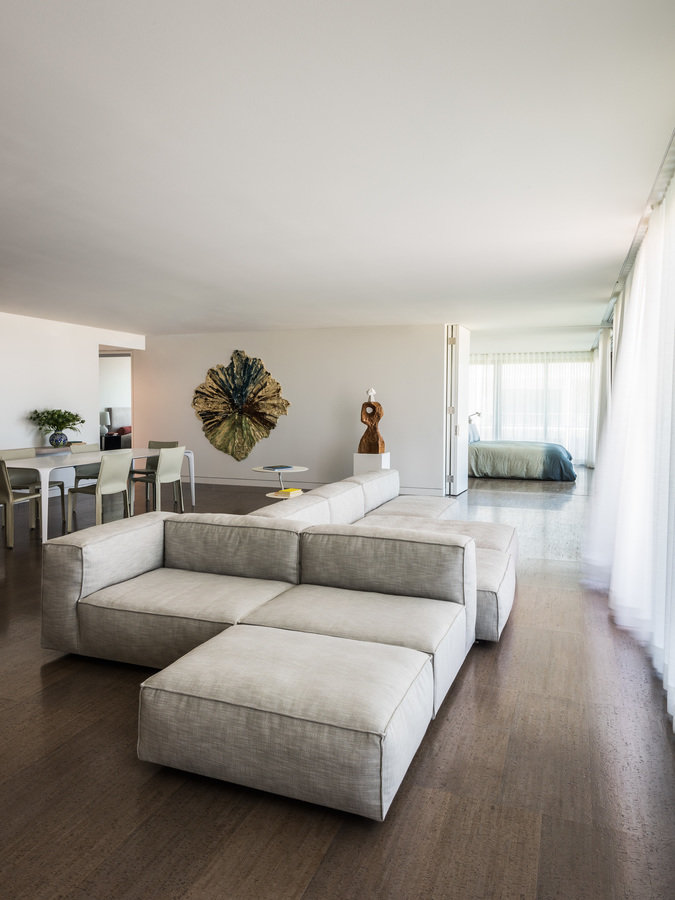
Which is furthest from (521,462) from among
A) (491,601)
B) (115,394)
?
(115,394)

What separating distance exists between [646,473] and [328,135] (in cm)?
249

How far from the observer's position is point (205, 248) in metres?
4.34

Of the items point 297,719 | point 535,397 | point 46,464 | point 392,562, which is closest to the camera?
point 297,719

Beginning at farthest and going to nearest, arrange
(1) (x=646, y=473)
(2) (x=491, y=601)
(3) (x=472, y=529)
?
(3) (x=472, y=529)
(1) (x=646, y=473)
(2) (x=491, y=601)

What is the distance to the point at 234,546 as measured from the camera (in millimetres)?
2941

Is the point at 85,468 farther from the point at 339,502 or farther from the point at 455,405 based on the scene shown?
the point at 455,405

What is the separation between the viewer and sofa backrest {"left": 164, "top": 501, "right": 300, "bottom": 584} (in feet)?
9.42

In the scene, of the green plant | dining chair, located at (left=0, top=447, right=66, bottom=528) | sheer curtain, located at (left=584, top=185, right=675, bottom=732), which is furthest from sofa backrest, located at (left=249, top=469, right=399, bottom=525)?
the green plant

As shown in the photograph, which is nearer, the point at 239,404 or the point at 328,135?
the point at 328,135

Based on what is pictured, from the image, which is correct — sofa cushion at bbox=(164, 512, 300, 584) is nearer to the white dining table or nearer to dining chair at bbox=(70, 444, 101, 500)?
the white dining table

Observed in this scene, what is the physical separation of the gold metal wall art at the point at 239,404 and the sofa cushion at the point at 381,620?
6716mm

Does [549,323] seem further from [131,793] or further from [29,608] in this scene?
[131,793]

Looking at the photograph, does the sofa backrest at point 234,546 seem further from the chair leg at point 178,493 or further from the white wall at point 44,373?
the white wall at point 44,373

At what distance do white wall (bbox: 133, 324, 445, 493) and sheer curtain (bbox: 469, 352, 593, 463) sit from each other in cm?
Result: 465
